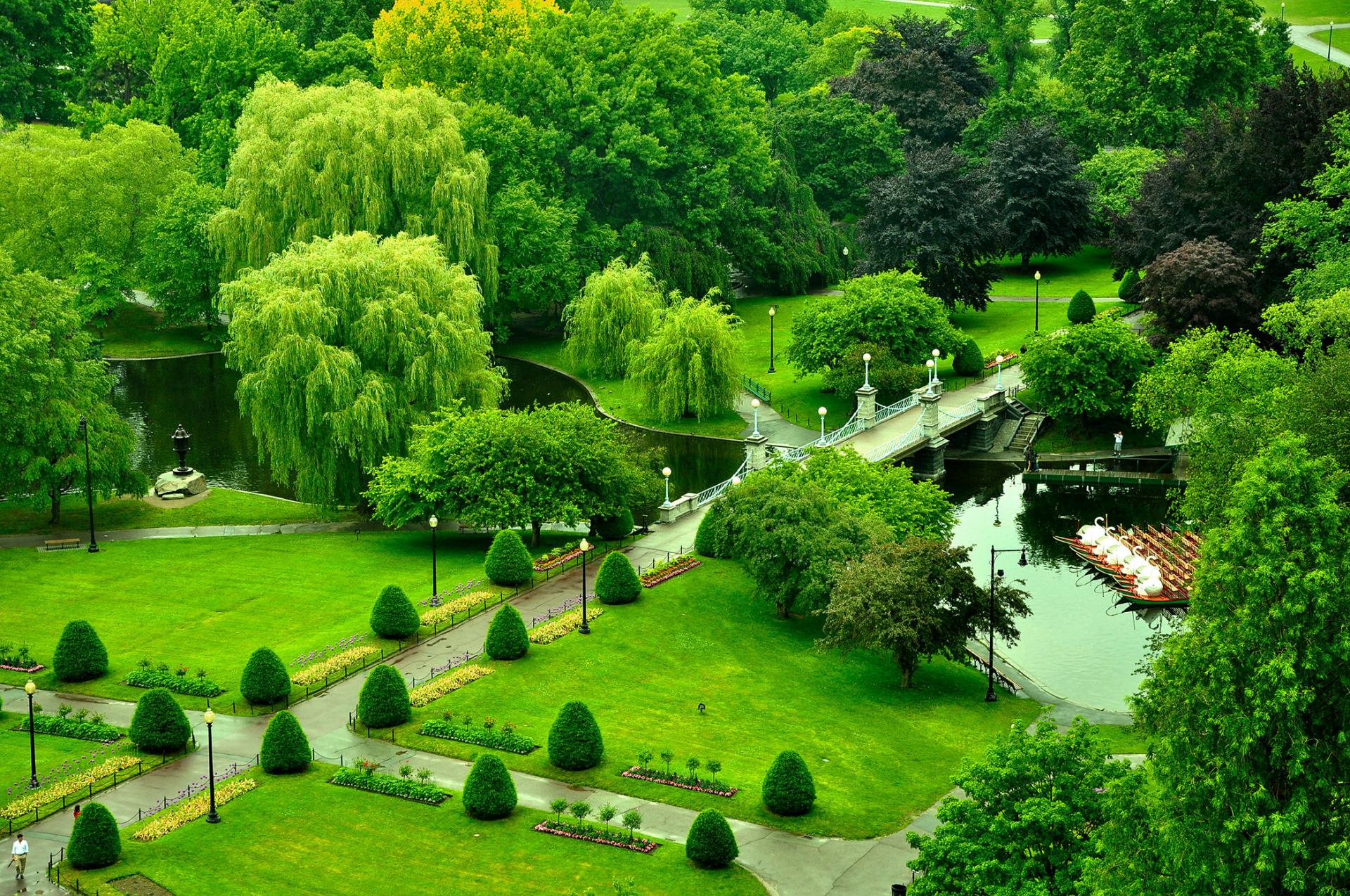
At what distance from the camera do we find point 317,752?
162 ft

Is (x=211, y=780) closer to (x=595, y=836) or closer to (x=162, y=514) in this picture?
(x=595, y=836)

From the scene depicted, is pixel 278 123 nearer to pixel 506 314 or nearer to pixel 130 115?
pixel 506 314

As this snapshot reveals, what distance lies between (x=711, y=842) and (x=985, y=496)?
40199 mm

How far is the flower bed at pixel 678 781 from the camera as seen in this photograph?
153 feet

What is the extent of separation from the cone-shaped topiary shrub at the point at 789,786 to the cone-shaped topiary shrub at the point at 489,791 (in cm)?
667

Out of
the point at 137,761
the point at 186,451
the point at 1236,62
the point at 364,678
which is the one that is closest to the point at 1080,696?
the point at 364,678

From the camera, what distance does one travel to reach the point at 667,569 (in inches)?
2552

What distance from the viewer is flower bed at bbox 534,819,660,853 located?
43.4 m

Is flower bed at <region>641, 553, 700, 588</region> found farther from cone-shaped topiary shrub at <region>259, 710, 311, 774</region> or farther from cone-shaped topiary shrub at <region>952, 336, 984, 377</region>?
cone-shaped topiary shrub at <region>952, 336, 984, 377</region>

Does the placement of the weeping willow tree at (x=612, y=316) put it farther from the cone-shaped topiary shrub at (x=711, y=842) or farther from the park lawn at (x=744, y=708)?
the cone-shaped topiary shrub at (x=711, y=842)

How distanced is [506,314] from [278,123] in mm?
18640

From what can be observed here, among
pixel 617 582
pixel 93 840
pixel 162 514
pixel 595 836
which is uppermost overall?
pixel 162 514

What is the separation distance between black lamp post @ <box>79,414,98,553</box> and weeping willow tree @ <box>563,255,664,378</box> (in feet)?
99.6

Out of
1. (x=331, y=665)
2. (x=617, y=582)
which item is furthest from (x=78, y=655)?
(x=617, y=582)
